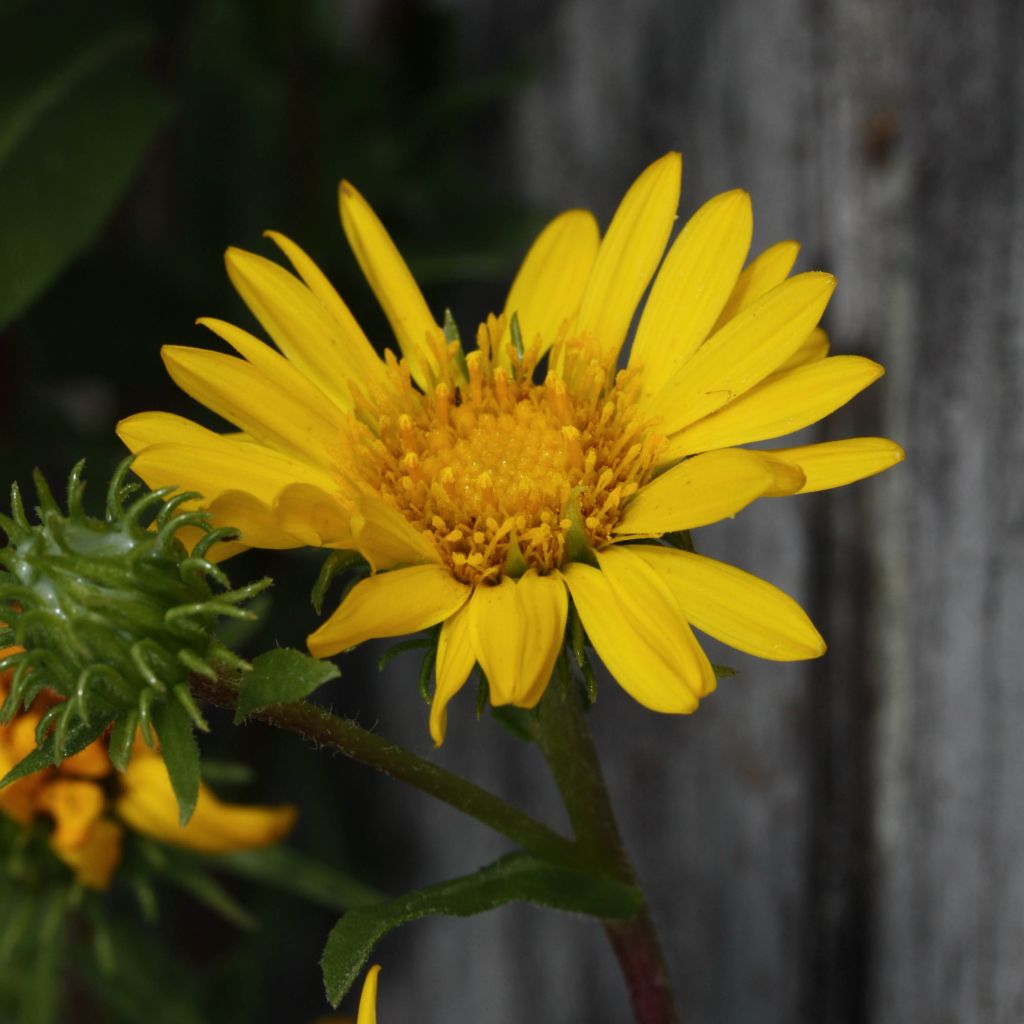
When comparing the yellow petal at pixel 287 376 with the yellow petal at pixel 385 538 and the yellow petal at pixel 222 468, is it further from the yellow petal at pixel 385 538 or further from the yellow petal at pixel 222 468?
the yellow petal at pixel 385 538

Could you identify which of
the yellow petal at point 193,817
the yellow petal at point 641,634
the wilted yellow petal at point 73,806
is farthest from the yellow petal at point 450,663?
the wilted yellow petal at point 73,806

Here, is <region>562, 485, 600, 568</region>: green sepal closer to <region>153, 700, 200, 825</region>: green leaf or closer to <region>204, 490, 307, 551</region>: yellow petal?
<region>204, 490, 307, 551</region>: yellow petal

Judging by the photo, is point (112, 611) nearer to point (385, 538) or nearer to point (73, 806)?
point (385, 538)

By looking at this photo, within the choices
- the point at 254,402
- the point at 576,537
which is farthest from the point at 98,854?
the point at 576,537

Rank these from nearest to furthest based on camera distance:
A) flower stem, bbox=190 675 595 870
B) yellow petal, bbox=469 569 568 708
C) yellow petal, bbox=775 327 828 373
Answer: yellow petal, bbox=469 569 568 708
flower stem, bbox=190 675 595 870
yellow petal, bbox=775 327 828 373

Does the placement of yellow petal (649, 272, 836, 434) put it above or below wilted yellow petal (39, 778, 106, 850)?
above

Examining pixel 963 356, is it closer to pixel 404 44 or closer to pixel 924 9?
pixel 924 9

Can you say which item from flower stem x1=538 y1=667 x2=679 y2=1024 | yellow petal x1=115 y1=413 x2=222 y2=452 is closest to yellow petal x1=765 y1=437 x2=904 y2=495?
flower stem x1=538 y1=667 x2=679 y2=1024
